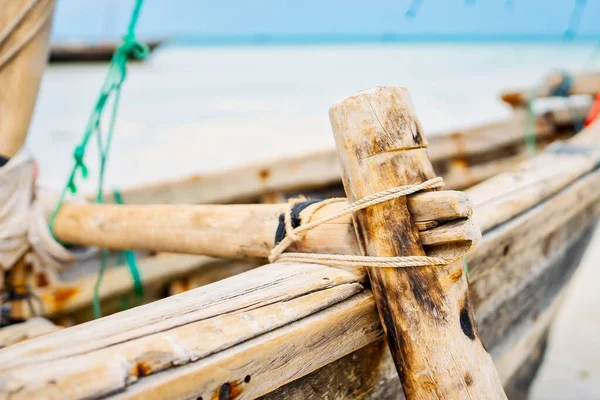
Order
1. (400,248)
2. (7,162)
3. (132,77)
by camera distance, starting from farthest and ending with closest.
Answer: (132,77), (7,162), (400,248)

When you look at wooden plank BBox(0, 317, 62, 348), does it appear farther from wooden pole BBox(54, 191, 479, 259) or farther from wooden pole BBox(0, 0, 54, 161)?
wooden pole BBox(0, 0, 54, 161)

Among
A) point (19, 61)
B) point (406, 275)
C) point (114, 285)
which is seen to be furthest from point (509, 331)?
point (19, 61)

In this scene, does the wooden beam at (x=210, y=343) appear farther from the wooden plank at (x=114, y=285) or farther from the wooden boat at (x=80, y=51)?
the wooden boat at (x=80, y=51)

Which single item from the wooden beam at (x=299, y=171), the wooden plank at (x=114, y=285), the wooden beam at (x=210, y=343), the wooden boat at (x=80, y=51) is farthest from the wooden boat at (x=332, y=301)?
the wooden boat at (x=80, y=51)

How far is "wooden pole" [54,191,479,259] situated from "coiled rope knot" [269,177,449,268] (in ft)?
0.08

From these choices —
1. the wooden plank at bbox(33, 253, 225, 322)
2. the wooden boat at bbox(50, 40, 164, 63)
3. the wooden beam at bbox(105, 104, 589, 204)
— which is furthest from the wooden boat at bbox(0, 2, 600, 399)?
the wooden boat at bbox(50, 40, 164, 63)

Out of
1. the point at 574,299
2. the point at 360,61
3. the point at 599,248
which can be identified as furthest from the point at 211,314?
the point at 360,61

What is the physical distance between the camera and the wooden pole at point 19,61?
1.18 metres

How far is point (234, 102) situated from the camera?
13.8 metres

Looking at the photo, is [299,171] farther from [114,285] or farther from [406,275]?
[406,275]

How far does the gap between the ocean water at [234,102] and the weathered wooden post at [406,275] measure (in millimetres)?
1672

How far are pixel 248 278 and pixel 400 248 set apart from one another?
0.23m

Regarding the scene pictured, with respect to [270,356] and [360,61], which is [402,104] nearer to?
[270,356]

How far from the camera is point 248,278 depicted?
0.72m
